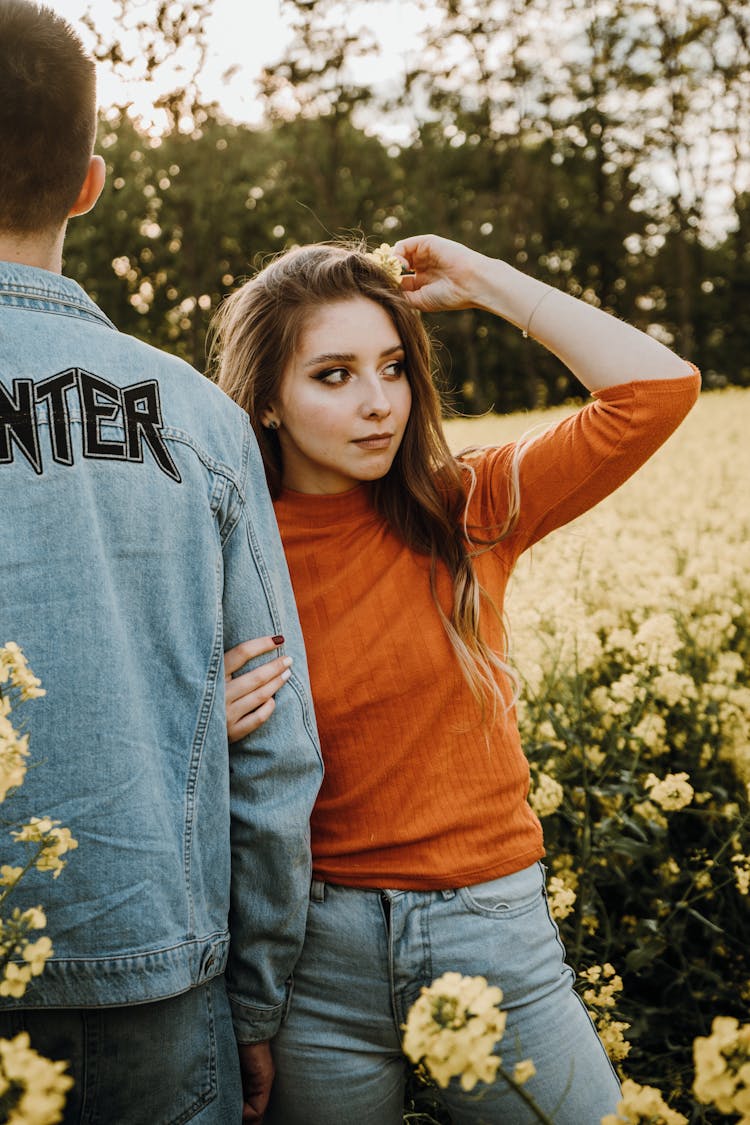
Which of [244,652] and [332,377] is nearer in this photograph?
[244,652]

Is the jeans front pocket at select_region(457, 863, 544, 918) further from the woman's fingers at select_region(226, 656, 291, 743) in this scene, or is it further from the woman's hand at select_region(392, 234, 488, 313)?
the woman's hand at select_region(392, 234, 488, 313)

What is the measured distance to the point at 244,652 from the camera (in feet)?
5.47

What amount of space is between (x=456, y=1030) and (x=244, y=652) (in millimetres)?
847

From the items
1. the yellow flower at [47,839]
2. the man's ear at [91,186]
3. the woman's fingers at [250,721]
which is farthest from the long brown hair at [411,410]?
the yellow flower at [47,839]

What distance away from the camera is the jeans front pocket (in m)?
1.76

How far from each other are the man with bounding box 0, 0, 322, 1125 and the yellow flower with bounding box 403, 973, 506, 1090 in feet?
2.13

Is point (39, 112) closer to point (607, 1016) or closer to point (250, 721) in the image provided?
point (250, 721)

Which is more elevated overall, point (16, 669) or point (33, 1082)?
point (16, 669)

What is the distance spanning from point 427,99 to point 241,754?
27.7 metres

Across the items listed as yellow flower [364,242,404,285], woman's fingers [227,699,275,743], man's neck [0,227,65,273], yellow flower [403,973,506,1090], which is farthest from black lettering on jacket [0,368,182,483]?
yellow flower [403,973,506,1090]

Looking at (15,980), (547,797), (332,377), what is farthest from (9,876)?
(547,797)

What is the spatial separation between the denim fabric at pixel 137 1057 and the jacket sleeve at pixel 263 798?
0.13 metres

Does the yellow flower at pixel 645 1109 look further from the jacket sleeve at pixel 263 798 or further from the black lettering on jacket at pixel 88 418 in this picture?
the black lettering on jacket at pixel 88 418

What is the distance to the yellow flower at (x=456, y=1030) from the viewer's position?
0.91m
